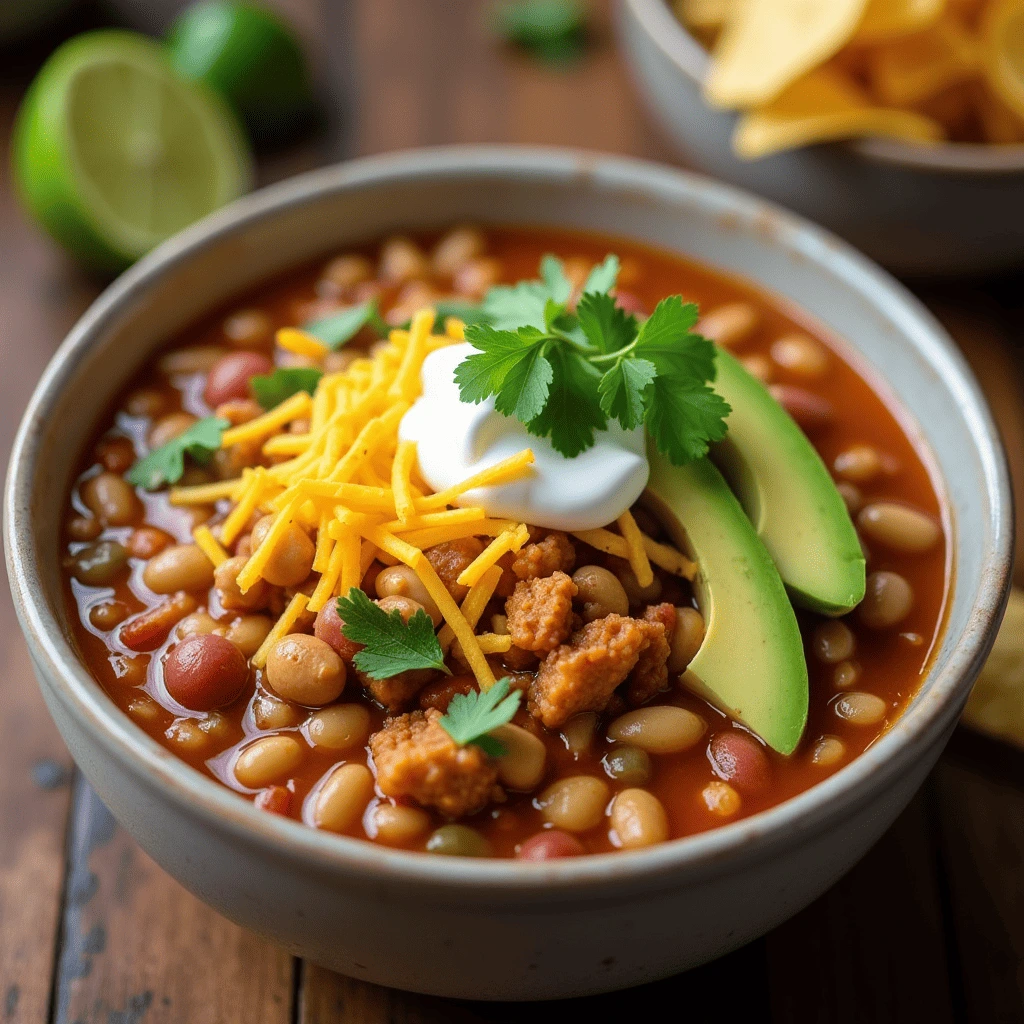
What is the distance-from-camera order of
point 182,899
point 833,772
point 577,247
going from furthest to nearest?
point 577,247 → point 182,899 → point 833,772

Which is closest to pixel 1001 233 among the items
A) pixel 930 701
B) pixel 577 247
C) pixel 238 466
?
pixel 577 247

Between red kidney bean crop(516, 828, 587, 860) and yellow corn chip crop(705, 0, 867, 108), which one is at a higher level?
yellow corn chip crop(705, 0, 867, 108)

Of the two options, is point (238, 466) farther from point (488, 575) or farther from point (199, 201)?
point (199, 201)

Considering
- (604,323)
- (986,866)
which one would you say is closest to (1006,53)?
(604,323)

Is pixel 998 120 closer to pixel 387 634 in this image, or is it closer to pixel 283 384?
pixel 283 384

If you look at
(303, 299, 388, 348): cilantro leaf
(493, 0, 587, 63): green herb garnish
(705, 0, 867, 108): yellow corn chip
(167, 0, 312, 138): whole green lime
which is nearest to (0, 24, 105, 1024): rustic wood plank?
(167, 0, 312, 138): whole green lime

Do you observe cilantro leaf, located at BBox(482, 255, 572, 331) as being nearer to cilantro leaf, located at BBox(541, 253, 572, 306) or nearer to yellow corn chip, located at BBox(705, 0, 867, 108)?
cilantro leaf, located at BBox(541, 253, 572, 306)
